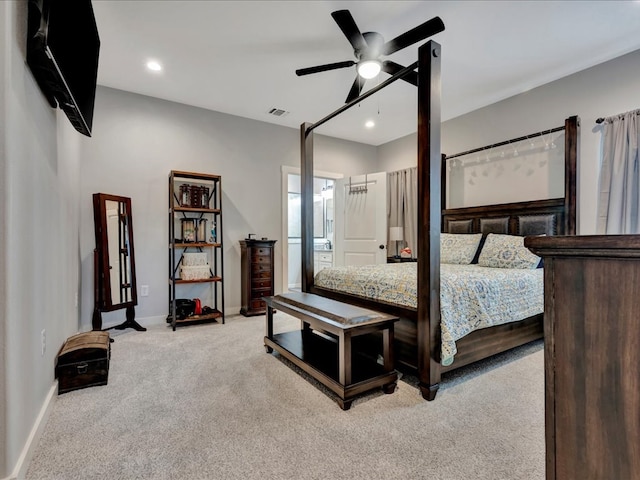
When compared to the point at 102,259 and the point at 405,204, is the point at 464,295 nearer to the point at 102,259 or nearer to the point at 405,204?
the point at 405,204

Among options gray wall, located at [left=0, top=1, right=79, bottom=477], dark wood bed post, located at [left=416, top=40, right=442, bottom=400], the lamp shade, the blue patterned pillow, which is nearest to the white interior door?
the lamp shade

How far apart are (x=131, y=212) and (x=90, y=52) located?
200cm

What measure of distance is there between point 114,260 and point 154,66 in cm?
208

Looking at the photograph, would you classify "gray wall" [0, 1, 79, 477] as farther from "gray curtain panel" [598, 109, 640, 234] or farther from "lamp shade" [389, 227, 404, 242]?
"gray curtain panel" [598, 109, 640, 234]

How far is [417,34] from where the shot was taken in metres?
2.23

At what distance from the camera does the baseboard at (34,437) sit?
133 cm

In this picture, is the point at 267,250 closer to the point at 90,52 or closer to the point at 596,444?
the point at 90,52

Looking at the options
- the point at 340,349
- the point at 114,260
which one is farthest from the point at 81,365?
the point at 340,349

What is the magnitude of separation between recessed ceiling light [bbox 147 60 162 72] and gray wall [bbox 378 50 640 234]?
12.7 ft

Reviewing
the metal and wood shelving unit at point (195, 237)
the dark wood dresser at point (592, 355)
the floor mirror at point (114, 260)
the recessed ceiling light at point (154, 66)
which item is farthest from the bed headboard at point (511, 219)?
the floor mirror at point (114, 260)

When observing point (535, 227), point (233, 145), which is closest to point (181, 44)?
point (233, 145)

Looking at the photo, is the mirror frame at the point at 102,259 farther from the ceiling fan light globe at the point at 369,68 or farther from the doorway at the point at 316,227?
the doorway at the point at 316,227

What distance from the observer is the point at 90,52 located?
2.10 meters

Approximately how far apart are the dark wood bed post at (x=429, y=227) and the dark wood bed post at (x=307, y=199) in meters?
1.39
